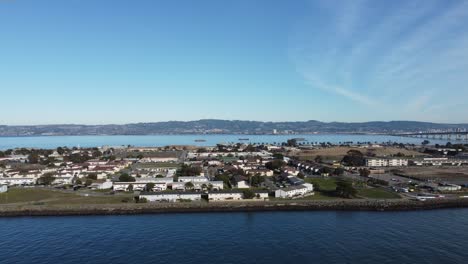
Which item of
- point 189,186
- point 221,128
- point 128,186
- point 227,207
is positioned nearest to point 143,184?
point 128,186

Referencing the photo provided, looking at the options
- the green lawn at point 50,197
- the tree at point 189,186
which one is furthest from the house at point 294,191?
the green lawn at point 50,197

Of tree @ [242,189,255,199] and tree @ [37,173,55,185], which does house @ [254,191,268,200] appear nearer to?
tree @ [242,189,255,199]

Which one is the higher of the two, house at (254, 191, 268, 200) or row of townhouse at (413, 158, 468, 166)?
row of townhouse at (413, 158, 468, 166)

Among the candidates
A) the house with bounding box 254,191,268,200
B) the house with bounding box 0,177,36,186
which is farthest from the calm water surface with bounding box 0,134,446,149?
the house with bounding box 254,191,268,200

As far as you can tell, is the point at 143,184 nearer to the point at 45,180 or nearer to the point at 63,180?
the point at 63,180

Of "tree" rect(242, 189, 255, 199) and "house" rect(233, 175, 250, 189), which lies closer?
"tree" rect(242, 189, 255, 199)

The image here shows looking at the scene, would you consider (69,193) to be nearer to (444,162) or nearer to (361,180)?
(361,180)

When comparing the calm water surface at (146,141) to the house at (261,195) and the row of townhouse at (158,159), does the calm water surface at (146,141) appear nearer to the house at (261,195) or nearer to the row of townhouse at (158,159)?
the row of townhouse at (158,159)
